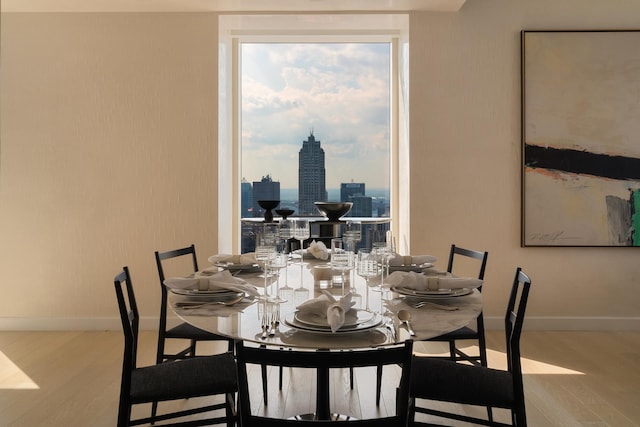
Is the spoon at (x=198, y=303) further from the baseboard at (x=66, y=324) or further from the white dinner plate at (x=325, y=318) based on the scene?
the baseboard at (x=66, y=324)

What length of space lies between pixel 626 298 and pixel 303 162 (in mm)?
3111

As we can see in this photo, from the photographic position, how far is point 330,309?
1521 millimetres

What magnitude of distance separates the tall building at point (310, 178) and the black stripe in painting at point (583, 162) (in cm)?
187

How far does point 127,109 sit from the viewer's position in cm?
428

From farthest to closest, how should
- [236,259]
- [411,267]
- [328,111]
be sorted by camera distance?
[328,111], [236,259], [411,267]

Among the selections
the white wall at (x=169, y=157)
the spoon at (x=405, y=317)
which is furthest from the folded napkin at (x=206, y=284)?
the white wall at (x=169, y=157)

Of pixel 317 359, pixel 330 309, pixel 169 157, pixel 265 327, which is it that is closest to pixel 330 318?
pixel 330 309

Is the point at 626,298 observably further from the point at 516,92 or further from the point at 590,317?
the point at 516,92

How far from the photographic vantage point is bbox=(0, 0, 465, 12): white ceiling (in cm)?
401

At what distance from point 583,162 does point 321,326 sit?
3550 mm

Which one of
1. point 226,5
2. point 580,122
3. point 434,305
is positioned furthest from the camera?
point 580,122

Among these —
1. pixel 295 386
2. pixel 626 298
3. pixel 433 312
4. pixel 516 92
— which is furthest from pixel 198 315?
pixel 626 298

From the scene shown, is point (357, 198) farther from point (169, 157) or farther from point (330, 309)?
point (330, 309)

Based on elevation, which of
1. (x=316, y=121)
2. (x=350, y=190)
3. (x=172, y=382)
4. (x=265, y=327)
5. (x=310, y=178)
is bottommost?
(x=172, y=382)
